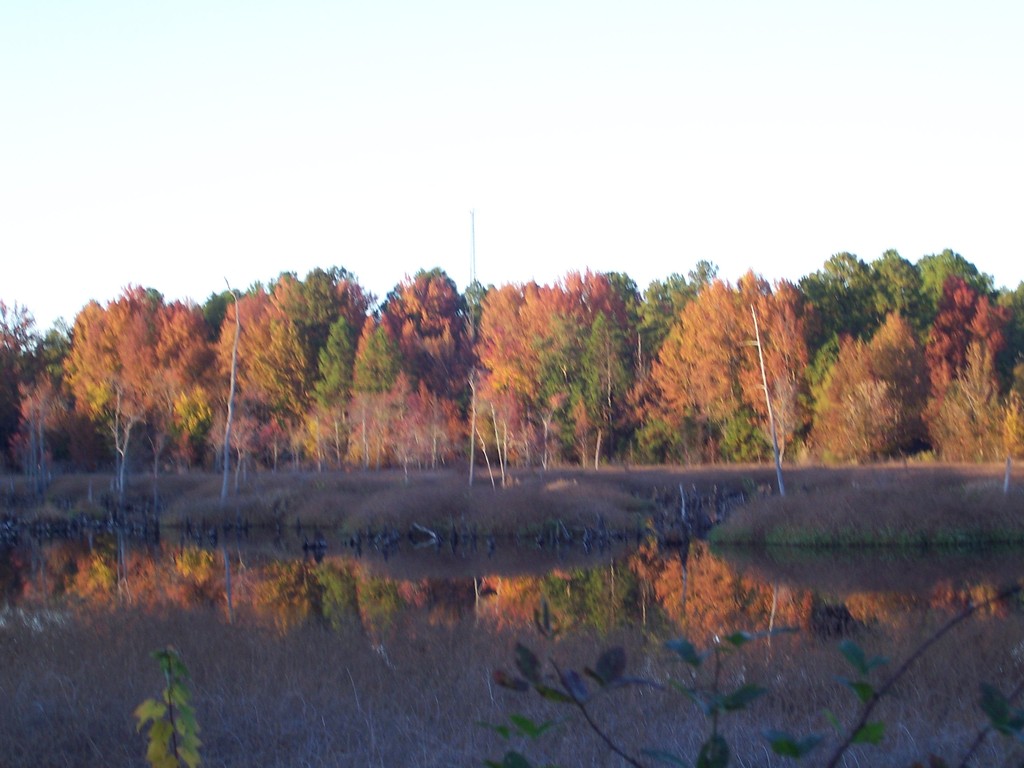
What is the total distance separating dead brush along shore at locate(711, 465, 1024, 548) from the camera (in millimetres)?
24984

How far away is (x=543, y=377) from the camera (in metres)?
55.7

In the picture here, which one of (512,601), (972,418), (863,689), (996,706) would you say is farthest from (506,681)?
(972,418)

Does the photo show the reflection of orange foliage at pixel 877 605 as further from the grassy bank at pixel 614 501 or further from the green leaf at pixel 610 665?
the green leaf at pixel 610 665

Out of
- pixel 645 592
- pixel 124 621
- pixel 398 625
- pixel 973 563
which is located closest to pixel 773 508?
pixel 973 563

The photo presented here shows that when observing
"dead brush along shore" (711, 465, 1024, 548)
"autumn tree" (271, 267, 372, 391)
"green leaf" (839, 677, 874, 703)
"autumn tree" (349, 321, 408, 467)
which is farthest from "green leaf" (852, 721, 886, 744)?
"autumn tree" (271, 267, 372, 391)

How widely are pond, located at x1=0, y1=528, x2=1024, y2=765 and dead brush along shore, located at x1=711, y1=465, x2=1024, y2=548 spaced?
6.17ft

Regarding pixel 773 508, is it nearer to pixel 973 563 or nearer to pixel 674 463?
pixel 973 563

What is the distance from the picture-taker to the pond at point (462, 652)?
711 cm

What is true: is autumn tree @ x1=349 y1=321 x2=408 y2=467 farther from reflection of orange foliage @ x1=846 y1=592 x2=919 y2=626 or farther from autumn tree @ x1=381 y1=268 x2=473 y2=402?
reflection of orange foliage @ x1=846 y1=592 x2=919 y2=626

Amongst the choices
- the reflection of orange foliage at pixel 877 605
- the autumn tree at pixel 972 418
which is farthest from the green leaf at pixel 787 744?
the autumn tree at pixel 972 418

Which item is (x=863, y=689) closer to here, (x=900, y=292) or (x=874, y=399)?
(x=874, y=399)

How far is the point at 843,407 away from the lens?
46125 mm

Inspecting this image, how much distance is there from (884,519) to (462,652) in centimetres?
1752

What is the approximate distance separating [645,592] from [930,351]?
117 ft
